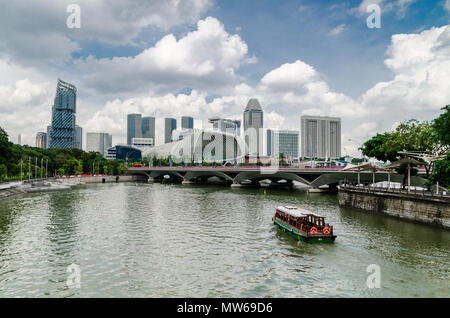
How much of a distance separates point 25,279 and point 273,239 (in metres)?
17.6

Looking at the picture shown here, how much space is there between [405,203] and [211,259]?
2566 cm

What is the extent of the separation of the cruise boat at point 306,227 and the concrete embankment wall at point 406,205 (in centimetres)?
1259

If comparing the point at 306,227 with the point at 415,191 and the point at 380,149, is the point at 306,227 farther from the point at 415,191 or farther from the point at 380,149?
the point at 380,149

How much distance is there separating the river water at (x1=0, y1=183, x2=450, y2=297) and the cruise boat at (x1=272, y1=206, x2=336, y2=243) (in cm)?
62

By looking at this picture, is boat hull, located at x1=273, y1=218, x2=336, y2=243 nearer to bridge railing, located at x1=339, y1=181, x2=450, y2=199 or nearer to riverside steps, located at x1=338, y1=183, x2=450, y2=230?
riverside steps, located at x1=338, y1=183, x2=450, y2=230

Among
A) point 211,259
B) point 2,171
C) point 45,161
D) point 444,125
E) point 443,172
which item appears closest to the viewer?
point 211,259

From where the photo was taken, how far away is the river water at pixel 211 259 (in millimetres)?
15164

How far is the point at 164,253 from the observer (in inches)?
827

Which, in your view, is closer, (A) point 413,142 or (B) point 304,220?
(B) point 304,220

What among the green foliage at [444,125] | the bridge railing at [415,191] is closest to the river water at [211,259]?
the bridge railing at [415,191]

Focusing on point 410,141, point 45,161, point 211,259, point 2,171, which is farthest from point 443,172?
point 45,161

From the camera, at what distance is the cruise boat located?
911 inches

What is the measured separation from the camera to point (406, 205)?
109ft
